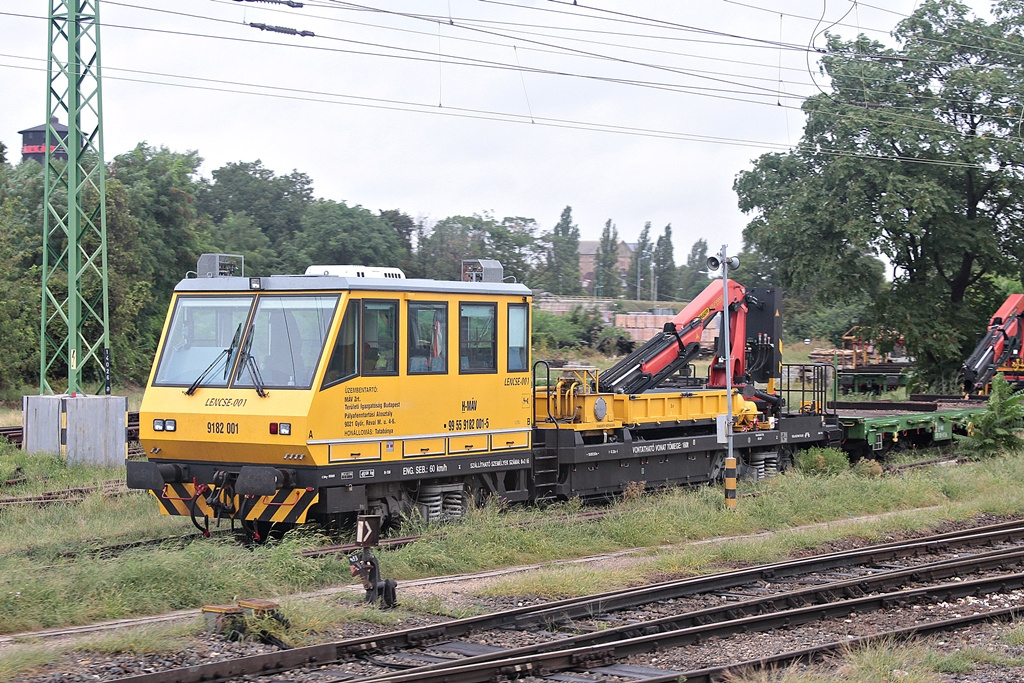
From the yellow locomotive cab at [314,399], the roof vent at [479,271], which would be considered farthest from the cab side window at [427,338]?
the roof vent at [479,271]

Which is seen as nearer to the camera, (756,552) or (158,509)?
(756,552)

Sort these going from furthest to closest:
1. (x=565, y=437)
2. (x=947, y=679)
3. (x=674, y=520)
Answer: (x=565, y=437)
(x=674, y=520)
(x=947, y=679)

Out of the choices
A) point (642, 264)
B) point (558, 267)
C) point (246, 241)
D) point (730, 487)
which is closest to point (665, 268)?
point (642, 264)

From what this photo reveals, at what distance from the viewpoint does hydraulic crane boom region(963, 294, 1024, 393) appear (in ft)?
92.3

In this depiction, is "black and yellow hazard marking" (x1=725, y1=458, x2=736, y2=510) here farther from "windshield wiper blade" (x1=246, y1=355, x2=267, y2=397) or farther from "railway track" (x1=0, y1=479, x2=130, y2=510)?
"railway track" (x1=0, y1=479, x2=130, y2=510)

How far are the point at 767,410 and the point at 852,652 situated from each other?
11571mm

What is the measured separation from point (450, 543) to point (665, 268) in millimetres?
100691

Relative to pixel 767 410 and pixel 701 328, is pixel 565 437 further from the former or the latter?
pixel 767 410

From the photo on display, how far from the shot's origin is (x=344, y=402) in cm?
1227

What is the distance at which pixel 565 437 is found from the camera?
611 inches

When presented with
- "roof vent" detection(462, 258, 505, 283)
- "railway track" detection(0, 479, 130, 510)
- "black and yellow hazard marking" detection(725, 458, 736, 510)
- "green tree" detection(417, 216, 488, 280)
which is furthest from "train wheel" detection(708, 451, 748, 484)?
"green tree" detection(417, 216, 488, 280)

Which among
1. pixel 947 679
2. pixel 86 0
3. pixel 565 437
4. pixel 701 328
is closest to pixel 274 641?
pixel 947 679

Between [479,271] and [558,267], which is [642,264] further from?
[479,271]

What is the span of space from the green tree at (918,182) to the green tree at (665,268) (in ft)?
208
